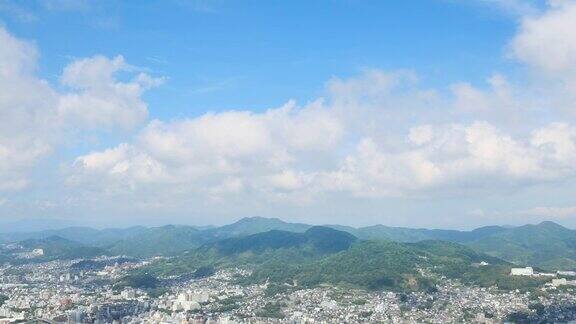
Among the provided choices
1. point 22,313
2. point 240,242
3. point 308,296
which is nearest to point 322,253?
point 240,242

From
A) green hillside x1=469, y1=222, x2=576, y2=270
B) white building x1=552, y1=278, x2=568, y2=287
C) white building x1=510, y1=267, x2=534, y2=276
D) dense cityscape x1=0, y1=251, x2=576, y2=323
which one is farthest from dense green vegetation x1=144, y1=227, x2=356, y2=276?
white building x1=552, y1=278, x2=568, y2=287

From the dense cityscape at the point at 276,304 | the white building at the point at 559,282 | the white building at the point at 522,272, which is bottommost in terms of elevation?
the dense cityscape at the point at 276,304

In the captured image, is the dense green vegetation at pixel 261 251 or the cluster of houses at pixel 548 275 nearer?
the cluster of houses at pixel 548 275

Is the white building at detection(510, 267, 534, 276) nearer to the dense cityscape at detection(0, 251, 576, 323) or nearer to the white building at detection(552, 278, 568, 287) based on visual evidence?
the dense cityscape at detection(0, 251, 576, 323)

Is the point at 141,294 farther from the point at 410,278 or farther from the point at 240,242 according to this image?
the point at 240,242

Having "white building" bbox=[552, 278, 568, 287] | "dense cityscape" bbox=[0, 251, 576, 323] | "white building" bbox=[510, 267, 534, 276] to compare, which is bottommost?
"dense cityscape" bbox=[0, 251, 576, 323]

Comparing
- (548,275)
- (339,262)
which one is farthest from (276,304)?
(548,275)

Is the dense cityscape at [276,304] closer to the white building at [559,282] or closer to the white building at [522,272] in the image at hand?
the white building at [559,282]

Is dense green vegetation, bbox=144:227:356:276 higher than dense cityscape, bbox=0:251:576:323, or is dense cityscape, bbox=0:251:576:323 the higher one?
dense green vegetation, bbox=144:227:356:276

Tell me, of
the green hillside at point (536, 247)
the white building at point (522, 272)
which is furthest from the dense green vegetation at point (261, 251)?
the white building at point (522, 272)

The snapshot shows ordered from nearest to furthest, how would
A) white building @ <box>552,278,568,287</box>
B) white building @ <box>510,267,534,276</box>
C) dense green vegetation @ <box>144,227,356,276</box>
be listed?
white building @ <box>552,278,568,287</box>, white building @ <box>510,267,534,276</box>, dense green vegetation @ <box>144,227,356,276</box>

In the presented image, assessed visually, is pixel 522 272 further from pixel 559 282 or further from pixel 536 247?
pixel 536 247

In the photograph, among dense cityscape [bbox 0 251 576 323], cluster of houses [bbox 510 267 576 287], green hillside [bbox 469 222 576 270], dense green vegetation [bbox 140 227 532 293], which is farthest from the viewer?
green hillside [bbox 469 222 576 270]
